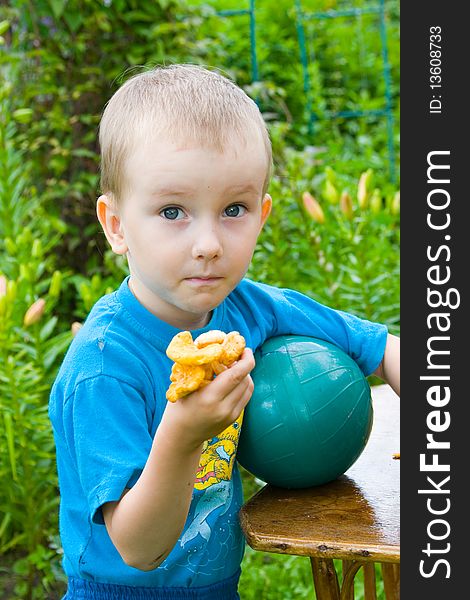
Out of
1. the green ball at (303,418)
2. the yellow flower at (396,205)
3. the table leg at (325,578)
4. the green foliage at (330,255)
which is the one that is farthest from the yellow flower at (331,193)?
the table leg at (325,578)

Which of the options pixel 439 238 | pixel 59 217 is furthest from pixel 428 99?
pixel 59 217

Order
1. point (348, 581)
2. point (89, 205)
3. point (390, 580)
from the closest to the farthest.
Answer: point (348, 581)
point (390, 580)
point (89, 205)

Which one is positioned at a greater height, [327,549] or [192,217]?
[192,217]

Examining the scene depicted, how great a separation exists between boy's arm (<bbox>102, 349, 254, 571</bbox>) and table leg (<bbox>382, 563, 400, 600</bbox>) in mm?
993

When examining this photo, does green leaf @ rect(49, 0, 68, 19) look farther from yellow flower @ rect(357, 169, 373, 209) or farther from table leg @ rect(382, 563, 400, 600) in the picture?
table leg @ rect(382, 563, 400, 600)

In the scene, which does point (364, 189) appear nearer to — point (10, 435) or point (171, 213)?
point (10, 435)

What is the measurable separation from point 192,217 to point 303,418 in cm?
48

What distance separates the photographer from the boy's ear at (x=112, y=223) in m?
1.80

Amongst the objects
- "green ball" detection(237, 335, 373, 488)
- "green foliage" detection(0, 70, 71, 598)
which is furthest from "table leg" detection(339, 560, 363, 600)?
"green foliage" detection(0, 70, 71, 598)

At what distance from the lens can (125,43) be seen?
14.4 feet

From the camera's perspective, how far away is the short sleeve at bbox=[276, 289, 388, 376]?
6.92 ft

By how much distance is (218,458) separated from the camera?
6.07 feet

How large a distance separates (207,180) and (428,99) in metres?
0.42

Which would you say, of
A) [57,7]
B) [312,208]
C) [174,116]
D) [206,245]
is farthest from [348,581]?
[57,7]
